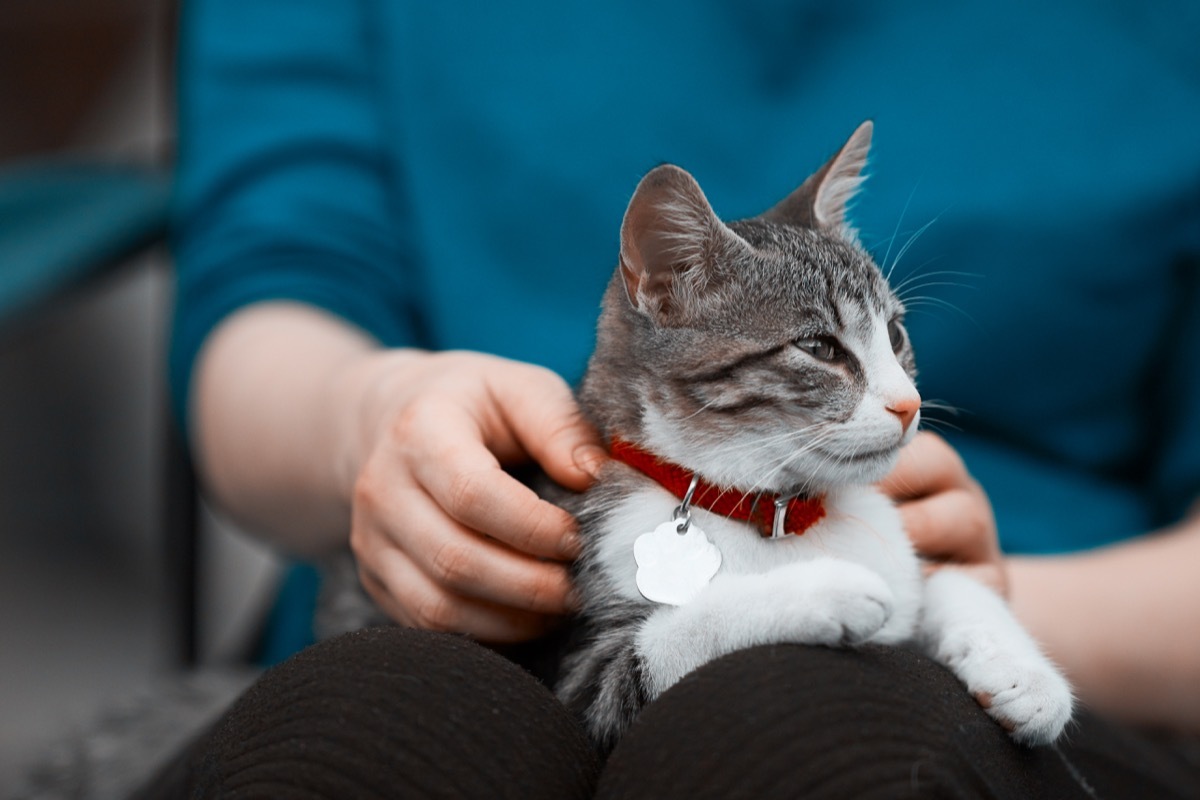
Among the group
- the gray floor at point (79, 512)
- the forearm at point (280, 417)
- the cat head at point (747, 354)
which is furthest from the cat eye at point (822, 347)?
the gray floor at point (79, 512)

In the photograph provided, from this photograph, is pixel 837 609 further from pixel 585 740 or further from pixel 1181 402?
pixel 1181 402

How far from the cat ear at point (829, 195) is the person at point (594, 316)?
10cm

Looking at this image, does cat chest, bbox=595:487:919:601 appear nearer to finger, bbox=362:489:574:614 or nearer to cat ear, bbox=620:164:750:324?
finger, bbox=362:489:574:614

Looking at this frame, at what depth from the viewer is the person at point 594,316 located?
0.77 meters

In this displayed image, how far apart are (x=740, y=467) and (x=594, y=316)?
0.59 metres

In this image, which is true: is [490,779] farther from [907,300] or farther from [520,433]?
[907,300]

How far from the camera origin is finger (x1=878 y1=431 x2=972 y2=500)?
111 centimetres

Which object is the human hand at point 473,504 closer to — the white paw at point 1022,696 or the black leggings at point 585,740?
the black leggings at point 585,740

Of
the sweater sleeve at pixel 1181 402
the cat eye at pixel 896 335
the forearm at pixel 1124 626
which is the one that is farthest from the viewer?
the sweater sleeve at pixel 1181 402

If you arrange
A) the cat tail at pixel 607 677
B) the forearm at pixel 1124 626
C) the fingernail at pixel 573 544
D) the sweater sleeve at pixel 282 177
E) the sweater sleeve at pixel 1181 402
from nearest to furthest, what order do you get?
the cat tail at pixel 607 677 < the fingernail at pixel 573 544 < the forearm at pixel 1124 626 < the sweater sleeve at pixel 1181 402 < the sweater sleeve at pixel 282 177

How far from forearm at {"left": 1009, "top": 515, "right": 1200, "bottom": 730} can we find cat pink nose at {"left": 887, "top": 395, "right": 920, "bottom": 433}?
477 millimetres

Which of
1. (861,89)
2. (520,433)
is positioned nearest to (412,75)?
(861,89)

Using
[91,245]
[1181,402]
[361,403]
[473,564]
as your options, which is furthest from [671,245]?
[91,245]

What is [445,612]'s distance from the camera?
978 mm
